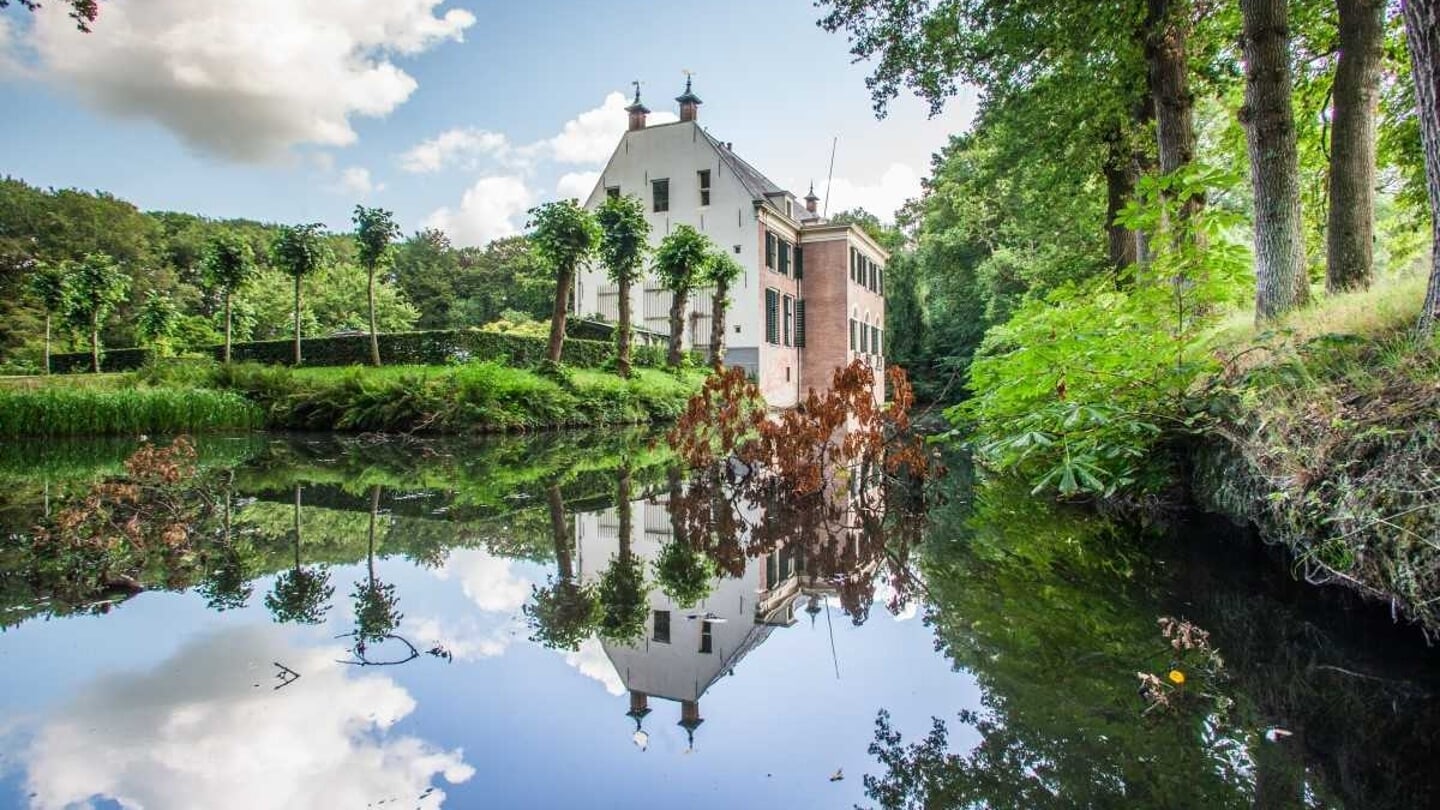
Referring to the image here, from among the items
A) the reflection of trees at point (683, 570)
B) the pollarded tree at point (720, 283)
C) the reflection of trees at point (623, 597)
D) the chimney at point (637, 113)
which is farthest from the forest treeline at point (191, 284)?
the reflection of trees at point (623, 597)

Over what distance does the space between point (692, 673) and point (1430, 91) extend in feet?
14.6

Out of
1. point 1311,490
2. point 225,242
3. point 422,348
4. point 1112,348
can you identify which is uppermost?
point 225,242

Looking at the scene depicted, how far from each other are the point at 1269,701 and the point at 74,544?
237 inches

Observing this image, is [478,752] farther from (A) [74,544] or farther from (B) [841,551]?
(A) [74,544]

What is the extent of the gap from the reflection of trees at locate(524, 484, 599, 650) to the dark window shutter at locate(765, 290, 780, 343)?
924 inches

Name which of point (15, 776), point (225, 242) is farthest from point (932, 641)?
point (225, 242)

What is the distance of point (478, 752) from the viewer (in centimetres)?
189

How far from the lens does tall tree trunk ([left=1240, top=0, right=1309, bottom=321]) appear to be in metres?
5.75

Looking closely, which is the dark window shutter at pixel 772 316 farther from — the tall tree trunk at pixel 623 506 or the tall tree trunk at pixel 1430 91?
the tall tree trunk at pixel 1430 91

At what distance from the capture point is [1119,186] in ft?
36.1

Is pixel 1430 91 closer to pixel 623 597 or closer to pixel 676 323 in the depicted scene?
pixel 623 597

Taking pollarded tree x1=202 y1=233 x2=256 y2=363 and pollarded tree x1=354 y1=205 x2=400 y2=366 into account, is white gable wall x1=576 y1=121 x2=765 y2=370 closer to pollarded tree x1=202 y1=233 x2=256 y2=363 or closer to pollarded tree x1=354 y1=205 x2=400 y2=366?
pollarded tree x1=354 y1=205 x2=400 y2=366

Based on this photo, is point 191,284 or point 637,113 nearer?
point 637,113

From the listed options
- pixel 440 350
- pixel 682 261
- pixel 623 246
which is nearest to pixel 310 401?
pixel 440 350
